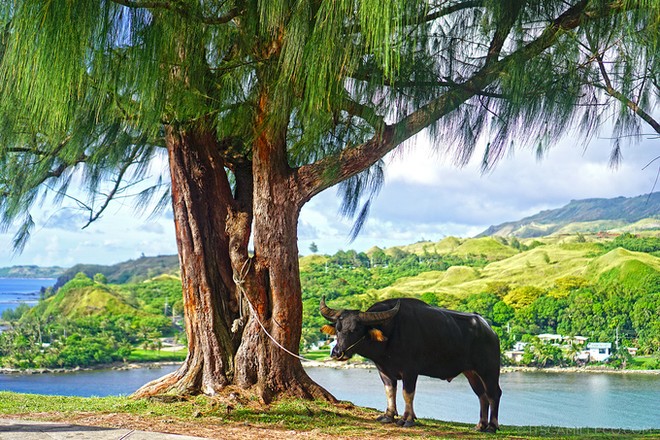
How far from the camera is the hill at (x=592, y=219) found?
27531 mm

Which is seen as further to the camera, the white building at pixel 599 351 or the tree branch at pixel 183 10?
the white building at pixel 599 351

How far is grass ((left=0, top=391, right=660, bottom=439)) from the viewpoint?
433cm

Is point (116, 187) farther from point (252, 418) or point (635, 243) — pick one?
point (635, 243)

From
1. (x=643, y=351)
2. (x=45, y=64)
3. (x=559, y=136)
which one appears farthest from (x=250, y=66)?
(x=643, y=351)

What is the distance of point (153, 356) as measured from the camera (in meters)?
22.6

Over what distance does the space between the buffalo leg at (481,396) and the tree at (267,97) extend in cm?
105

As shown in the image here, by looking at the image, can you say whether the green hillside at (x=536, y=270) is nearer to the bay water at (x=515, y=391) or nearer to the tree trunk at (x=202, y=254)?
the bay water at (x=515, y=391)

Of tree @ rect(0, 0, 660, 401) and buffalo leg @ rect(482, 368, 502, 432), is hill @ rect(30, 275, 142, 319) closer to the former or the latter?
tree @ rect(0, 0, 660, 401)

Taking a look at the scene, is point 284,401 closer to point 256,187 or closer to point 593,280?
point 256,187

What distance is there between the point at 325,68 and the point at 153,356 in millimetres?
19780

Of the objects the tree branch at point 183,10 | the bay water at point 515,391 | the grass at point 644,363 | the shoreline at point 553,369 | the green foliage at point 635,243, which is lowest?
the bay water at point 515,391

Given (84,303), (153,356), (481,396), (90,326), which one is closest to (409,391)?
(481,396)

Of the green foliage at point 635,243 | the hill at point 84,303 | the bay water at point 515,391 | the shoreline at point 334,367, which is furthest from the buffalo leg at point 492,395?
the green foliage at point 635,243

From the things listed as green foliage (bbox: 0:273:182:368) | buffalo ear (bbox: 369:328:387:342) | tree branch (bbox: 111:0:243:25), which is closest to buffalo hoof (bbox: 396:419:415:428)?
buffalo ear (bbox: 369:328:387:342)
